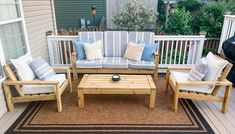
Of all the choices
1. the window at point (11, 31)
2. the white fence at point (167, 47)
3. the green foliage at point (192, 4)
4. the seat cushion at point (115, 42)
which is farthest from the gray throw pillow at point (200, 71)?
the green foliage at point (192, 4)

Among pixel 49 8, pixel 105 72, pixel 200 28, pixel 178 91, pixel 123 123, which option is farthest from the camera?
pixel 200 28

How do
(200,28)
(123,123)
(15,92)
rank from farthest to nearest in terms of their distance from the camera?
(200,28) < (15,92) < (123,123)

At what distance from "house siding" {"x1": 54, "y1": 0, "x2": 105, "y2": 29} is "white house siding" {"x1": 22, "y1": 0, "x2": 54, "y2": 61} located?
4.38m

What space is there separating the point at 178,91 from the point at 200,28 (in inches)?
181

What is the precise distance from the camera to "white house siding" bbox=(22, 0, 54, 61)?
408 cm

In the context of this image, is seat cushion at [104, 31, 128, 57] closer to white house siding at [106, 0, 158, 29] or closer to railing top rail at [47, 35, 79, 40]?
railing top rail at [47, 35, 79, 40]

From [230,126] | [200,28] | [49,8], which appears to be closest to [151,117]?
[230,126]

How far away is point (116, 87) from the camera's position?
323 centimetres

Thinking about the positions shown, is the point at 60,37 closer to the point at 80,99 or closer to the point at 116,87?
the point at 80,99

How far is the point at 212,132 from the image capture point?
2768 millimetres

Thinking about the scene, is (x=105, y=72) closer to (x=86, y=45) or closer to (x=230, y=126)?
(x=86, y=45)

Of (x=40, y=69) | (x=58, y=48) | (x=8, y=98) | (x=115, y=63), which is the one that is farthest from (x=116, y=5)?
(x=8, y=98)

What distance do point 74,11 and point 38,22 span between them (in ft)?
17.9

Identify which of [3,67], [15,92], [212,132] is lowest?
[212,132]
